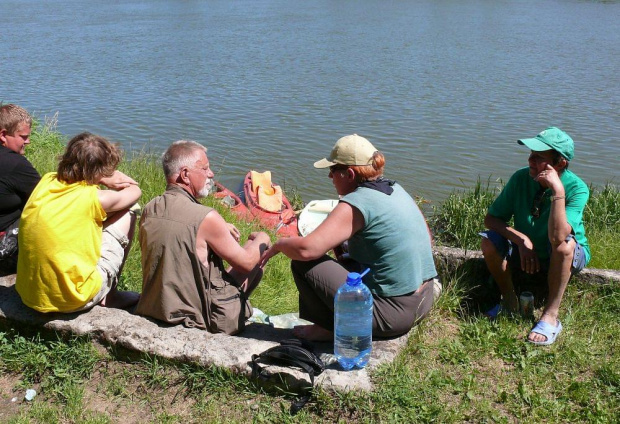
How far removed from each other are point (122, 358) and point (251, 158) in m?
7.89

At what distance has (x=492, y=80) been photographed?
Answer: 16.1 m

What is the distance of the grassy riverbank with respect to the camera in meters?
3.16

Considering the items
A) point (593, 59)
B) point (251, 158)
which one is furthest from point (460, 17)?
point (251, 158)

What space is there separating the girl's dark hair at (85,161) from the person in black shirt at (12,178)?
0.68 m

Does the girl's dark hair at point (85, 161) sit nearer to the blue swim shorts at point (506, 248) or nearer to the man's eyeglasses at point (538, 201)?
the blue swim shorts at point (506, 248)

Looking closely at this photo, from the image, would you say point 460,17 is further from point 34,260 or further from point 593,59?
point 34,260

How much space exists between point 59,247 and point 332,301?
4.71 feet

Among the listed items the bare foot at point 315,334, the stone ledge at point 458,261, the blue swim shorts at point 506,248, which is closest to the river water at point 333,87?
the stone ledge at point 458,261

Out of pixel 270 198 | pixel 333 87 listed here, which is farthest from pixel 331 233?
pixel 333 87

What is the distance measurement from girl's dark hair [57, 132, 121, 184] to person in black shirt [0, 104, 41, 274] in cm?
68

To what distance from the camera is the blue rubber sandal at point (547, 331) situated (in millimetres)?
3771

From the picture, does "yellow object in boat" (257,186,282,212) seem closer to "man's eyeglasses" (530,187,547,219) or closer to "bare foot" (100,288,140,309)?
"bare foot" (100,288,140,309)

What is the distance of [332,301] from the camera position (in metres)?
3.44

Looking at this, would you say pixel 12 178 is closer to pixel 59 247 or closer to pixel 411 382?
pixel 59 247
